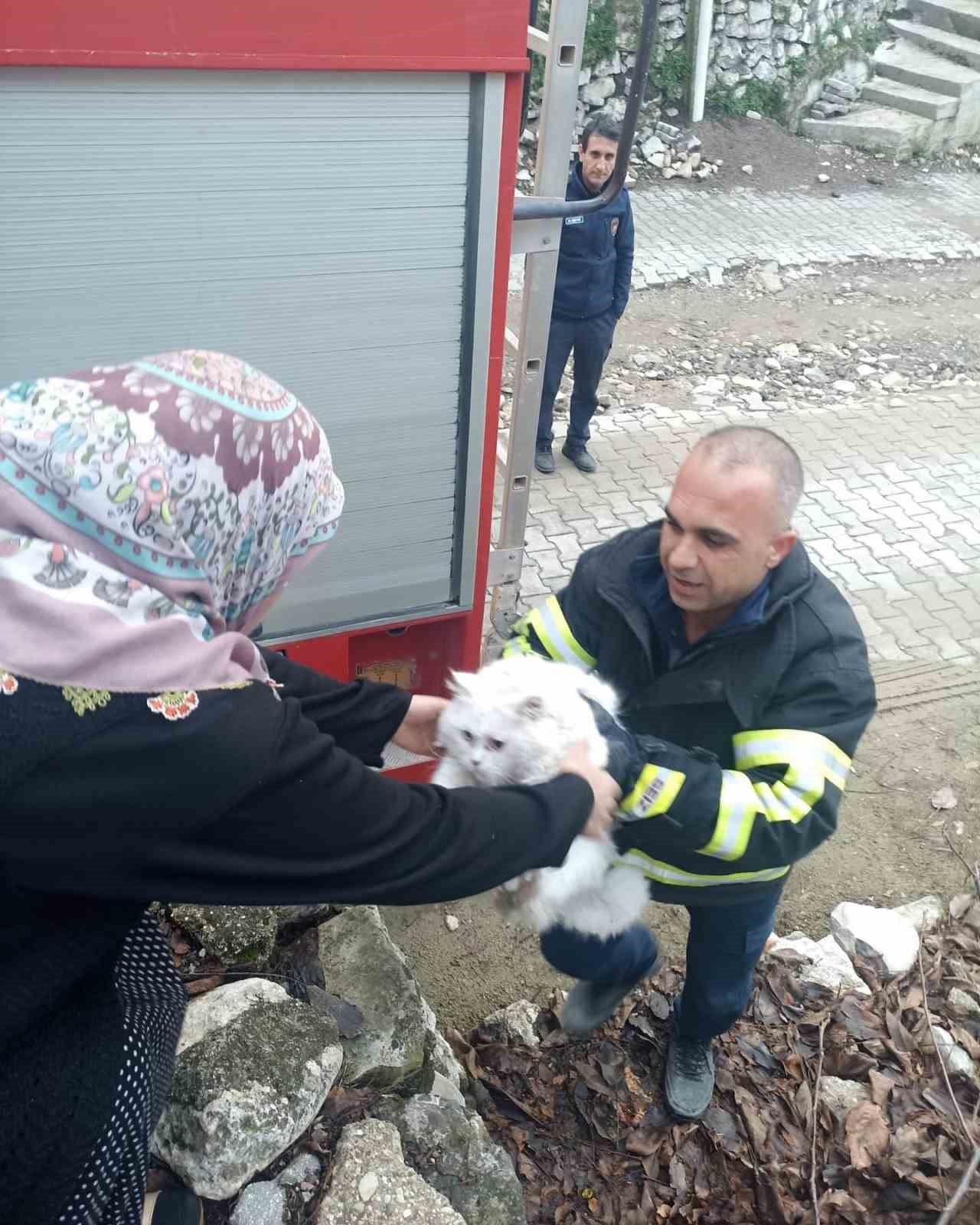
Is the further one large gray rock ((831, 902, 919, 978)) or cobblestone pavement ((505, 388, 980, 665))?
cobblestone pavement ((505, 388, 980, 665))

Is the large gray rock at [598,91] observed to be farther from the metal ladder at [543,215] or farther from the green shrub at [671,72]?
the metal ladder at [543,215]

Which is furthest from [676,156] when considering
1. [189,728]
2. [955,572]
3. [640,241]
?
[189,728]

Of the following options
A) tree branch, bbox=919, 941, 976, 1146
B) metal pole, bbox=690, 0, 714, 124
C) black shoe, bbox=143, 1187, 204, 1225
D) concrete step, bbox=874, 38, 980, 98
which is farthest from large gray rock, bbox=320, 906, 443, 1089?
concrete step, bbox=874, 38, 980, 98

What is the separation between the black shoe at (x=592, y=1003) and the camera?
3.07 metres

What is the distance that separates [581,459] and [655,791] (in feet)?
16.5

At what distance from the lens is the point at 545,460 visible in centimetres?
698

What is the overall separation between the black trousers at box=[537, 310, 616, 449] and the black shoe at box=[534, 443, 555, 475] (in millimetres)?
32

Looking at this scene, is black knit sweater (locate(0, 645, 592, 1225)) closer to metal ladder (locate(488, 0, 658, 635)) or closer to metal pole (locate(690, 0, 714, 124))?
metal ladder (locate(488, 0, 658, 635))

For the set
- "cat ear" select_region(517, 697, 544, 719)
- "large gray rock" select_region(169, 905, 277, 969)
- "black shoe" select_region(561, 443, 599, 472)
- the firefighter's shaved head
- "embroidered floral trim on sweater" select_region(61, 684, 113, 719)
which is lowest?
"black shoe" select_region(561, 443, 599, 472)

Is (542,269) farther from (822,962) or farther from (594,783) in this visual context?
(822,962)

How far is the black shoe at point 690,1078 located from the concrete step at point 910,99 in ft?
45.1

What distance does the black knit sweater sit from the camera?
4.69ft

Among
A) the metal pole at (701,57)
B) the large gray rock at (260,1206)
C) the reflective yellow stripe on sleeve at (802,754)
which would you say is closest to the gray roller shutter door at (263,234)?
the reflective yellow stripe on sleeve at (802,754)

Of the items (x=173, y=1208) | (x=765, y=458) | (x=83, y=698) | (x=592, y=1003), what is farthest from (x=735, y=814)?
(x=173, y=1208)
